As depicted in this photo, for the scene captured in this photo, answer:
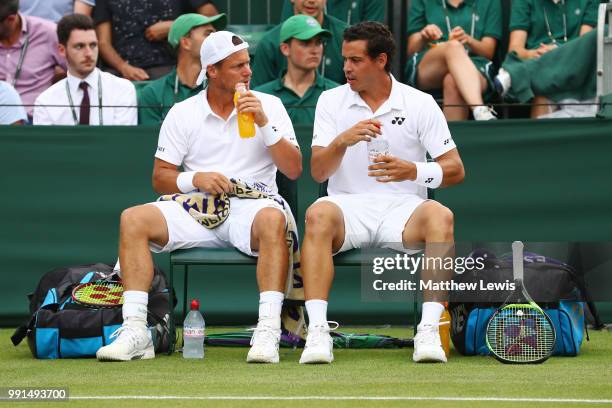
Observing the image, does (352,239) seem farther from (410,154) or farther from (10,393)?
(10,393)

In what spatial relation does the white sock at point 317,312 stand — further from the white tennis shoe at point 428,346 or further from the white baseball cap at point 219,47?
the white baseball cap at point 219,47

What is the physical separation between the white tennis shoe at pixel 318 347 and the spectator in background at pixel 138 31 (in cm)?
413

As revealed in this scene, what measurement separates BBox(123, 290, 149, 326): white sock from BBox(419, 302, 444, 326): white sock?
135 cm

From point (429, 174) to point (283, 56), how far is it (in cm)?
298

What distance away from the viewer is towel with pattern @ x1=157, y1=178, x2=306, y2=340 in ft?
21.6

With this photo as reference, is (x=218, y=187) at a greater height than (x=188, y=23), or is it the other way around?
(x=188, y=23)

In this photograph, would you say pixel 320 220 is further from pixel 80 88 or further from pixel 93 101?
pixel 80 88

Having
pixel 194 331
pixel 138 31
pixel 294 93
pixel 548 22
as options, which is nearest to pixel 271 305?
pixel 194 331

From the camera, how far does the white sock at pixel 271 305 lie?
6.20 m

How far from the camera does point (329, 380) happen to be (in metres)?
5.38

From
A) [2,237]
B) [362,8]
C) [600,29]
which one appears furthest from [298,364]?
[362,8]

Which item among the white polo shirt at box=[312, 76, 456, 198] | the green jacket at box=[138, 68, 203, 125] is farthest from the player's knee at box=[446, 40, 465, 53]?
the white polo shirt at box=[312, 76, 456, 198]
